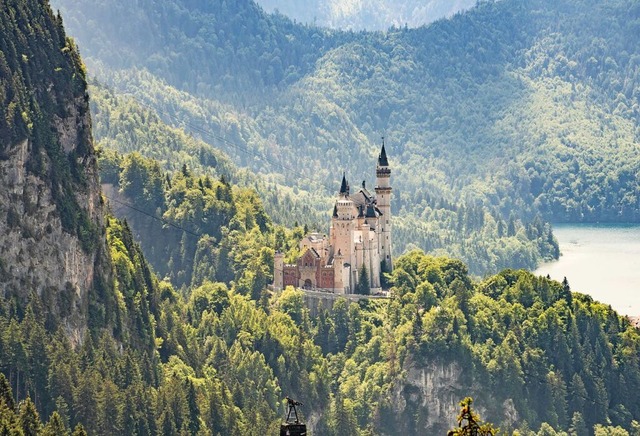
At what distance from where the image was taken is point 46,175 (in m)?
146

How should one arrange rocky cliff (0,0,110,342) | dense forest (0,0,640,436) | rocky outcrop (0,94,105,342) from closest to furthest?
dense forest (0,0,640,436) → rocky outcrop (0,94,105,342) → rocky cliff (0,0,110,342)

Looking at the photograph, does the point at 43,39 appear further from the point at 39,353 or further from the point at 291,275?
the point at 291,275

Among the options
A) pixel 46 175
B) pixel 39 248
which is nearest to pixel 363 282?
pixel 46 175

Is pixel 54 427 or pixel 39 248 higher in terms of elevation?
pixel 39 248

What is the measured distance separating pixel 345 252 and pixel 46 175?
50.2 metres

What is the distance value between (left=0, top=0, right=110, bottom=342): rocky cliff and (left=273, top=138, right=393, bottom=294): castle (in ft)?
127

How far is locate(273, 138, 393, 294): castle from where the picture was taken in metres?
192

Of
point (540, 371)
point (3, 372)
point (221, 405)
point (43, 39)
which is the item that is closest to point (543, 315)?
point (540, 371)

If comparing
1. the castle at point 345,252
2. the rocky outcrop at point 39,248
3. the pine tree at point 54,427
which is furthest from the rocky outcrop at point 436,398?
the pine tree at point 54,427

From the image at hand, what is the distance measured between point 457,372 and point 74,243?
51.9 metres

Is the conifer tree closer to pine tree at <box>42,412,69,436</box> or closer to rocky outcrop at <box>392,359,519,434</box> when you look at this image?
rocky outcrop at <box>392,359,519,434</box>

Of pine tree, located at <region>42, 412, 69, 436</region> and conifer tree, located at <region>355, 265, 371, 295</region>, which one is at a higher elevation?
conifer tree, located at <region>355, 265, 371, 295</region>

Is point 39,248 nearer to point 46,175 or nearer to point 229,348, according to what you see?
point 46,175

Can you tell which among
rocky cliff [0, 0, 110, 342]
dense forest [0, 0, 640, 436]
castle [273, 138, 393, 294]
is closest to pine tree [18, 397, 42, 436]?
dense forest [0, 0, 640, 436]
